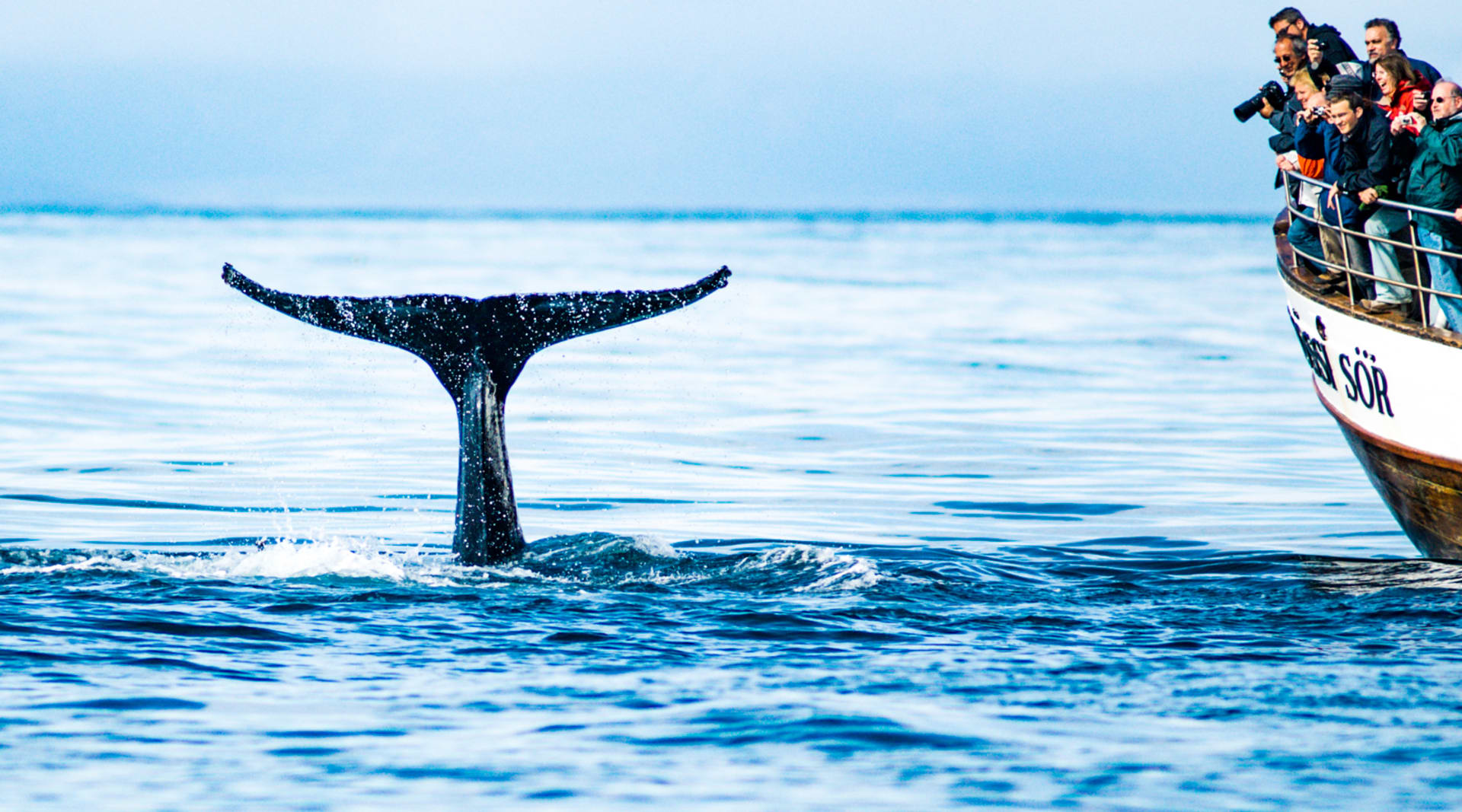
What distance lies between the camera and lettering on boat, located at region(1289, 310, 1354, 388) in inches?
519

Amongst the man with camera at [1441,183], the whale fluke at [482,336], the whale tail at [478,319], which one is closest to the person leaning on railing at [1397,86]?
the man with camera at [1441,183]

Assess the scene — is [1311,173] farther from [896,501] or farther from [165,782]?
[165,782]

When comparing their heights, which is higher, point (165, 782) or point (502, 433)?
point (502, 433)

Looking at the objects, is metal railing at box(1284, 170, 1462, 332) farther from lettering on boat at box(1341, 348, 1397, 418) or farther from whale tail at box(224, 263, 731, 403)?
whale tail at box(224, 263, 731, 403)

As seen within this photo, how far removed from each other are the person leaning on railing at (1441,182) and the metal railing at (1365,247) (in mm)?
61

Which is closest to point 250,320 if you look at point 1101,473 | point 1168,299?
point 1168,299

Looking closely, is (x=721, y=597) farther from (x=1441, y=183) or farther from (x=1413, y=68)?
(x=1413, y=68)

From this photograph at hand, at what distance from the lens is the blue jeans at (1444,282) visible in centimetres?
1120

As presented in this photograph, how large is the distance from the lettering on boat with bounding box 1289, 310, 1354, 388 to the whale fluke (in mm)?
4790

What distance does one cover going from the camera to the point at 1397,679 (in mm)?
8680

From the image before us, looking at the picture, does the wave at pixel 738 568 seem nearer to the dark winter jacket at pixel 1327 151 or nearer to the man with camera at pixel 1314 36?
the dark winter jacket at pixel 1327 151

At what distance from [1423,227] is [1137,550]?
3226mm

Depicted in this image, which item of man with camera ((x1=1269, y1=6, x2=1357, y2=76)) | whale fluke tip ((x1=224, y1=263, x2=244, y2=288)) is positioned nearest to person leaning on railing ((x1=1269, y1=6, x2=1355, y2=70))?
man with camera ((x1=1269, y1=6, x2=1357, y2=76))

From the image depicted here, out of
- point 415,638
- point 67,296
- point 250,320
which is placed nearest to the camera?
point 415,638
